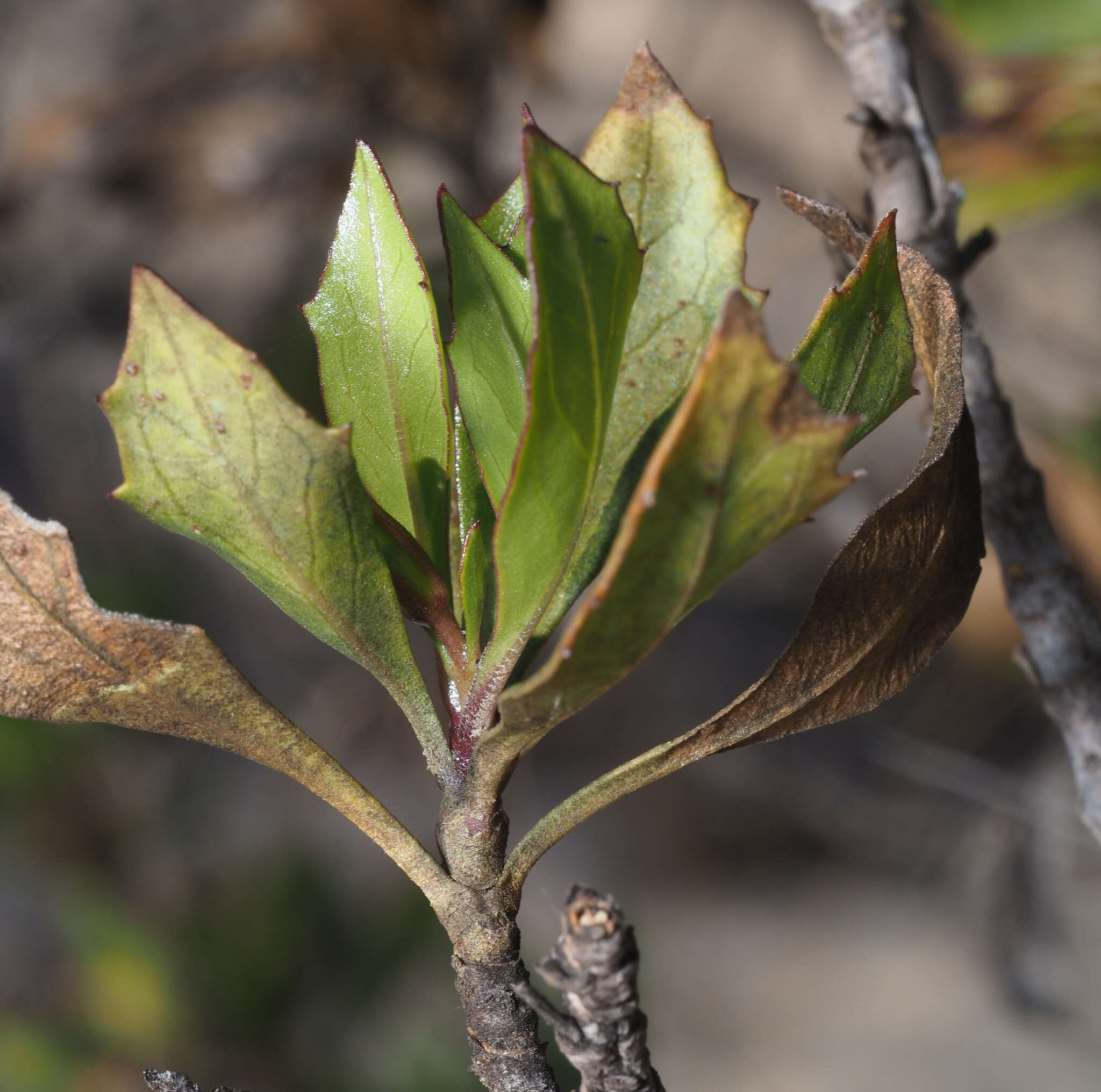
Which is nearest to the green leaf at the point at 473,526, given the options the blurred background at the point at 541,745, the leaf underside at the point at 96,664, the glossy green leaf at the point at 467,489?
the glossy green leaf at the point at 467,489

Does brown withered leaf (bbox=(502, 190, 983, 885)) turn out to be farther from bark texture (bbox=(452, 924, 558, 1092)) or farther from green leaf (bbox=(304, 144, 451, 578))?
green leaf (bbox=(304, 144, 451, 578))

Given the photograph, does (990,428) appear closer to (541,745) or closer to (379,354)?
(379,354)

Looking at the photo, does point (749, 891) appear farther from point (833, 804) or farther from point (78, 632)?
point (78, 632)

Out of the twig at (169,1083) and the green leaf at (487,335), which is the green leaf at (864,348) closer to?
the green leaf at (487,335)

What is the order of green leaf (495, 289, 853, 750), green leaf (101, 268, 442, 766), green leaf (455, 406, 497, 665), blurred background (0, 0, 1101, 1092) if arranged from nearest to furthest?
green leaf (495, 289, 853, 750), green leaf (101, 268, 442, 766), green leaf (455, 406, 497, 665), blurred background (0, 0, 1101, 1092)

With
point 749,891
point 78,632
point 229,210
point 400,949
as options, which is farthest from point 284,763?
point 749,891

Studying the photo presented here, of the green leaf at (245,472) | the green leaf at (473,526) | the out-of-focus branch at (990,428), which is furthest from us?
the out-of-focus branch at (990,428)

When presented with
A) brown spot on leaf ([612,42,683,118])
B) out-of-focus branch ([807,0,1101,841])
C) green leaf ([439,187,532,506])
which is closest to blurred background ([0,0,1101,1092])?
out-of-focus branch ([807,0,1101,841])
